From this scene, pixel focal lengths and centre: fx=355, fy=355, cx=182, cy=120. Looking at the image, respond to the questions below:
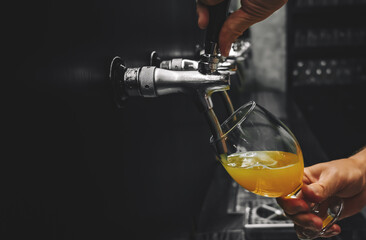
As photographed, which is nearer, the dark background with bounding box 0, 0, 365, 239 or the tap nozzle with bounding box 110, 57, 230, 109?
the dark background with bounding box 0, 0, 365, 239

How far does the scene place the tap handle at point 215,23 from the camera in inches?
23.6

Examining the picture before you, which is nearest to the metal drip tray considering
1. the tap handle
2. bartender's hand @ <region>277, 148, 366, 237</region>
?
bartender's hand @ <region>277, 148, 366, 237</region>

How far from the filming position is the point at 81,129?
509mm

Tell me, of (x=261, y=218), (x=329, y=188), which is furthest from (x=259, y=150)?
(x=261, y=218)

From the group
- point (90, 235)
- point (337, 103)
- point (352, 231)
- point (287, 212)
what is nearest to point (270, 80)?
point (337, 103)

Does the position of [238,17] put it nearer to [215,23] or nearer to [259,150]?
[215,23]

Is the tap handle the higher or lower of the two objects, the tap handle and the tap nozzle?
the higher

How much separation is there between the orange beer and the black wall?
0.68 feet

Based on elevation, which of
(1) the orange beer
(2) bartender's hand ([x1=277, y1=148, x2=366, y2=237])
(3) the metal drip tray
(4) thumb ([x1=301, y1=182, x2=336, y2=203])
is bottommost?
A: (3) the metal drip tray

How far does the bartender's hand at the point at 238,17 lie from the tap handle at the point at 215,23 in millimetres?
21

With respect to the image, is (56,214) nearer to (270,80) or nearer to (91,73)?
(91,73)

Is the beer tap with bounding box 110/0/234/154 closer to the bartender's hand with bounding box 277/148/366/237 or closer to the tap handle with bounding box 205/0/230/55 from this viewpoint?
the tap handle with bounding box 205/0/230/55

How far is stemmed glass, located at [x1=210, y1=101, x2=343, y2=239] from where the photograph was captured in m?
0.65

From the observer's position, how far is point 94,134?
1.80 feet
